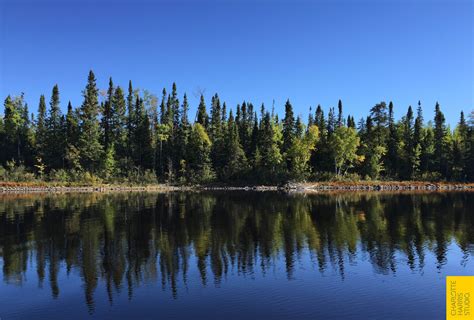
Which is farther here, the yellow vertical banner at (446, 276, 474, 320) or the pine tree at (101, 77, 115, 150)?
the pine tree at (101, 77, 115, 150)

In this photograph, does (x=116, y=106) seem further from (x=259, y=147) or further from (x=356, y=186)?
(x=356, y=186)

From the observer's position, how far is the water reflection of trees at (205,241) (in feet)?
71.7

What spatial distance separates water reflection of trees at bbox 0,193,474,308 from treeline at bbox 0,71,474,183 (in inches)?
2031

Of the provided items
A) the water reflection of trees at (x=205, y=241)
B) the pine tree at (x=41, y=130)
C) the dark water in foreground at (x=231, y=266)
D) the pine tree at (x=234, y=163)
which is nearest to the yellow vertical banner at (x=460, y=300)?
the dark water in foreground at (x=231, y=266)

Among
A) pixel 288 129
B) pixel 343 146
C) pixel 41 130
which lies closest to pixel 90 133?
pixel 41 130

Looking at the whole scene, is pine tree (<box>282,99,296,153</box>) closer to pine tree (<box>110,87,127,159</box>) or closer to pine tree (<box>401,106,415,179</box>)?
pine tree (<box>401,106,415,179</box>)

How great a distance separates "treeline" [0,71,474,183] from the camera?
97500 millimetres

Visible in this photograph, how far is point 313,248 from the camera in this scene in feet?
87.5

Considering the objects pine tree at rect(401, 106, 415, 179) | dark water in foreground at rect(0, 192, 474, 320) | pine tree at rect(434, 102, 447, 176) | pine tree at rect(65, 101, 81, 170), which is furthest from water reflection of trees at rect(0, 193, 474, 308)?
pine tree at rect(434, 102, 447, 176)

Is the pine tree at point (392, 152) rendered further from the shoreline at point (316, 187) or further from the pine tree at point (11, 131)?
the pine tree at point (11, 131)

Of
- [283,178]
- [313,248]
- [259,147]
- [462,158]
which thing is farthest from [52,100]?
[462,158]

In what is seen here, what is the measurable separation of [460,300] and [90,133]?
93.7m

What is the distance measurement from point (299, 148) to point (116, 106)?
51031 millimetres

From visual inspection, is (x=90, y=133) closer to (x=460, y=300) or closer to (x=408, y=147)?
(x=408, y=147)
